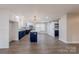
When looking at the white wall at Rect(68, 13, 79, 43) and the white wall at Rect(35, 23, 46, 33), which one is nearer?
the white wall at Rect(68, 13, 79, 43)

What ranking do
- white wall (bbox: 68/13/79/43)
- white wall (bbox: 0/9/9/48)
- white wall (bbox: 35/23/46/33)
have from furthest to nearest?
white wall (bbox: 35/23/46/33) < white wall (bbox: 68/13/79/43) < white wall (bbox: 0/9/9/48)

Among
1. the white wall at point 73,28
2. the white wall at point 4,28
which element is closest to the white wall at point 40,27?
the white wall at point 73,28

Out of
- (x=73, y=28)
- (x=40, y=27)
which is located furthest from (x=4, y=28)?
(x=40, y=27)

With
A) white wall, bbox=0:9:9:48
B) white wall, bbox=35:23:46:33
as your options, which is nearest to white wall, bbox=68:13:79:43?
white wall, bbox=0:9:9:48

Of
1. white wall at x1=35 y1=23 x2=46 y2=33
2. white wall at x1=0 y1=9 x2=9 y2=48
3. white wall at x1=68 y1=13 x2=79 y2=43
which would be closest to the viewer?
white wall at x1=0 y1=9 x2=9 y2=48

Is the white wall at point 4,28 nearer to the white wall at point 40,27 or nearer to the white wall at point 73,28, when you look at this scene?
the white wall at point 73,28

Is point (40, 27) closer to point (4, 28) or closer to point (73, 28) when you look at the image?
point (73, 28)

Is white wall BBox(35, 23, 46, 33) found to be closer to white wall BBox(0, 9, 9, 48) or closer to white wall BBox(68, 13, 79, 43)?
white wall BBox(68, 13, 79, 43)

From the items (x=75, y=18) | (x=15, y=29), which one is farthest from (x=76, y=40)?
(x=15, y=29)

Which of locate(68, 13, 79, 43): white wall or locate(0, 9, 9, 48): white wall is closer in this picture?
locate(0, 9, 9, 48): white wall

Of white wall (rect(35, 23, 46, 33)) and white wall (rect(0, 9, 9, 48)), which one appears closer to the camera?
white wall (rect(0, 9, 9, 48))
